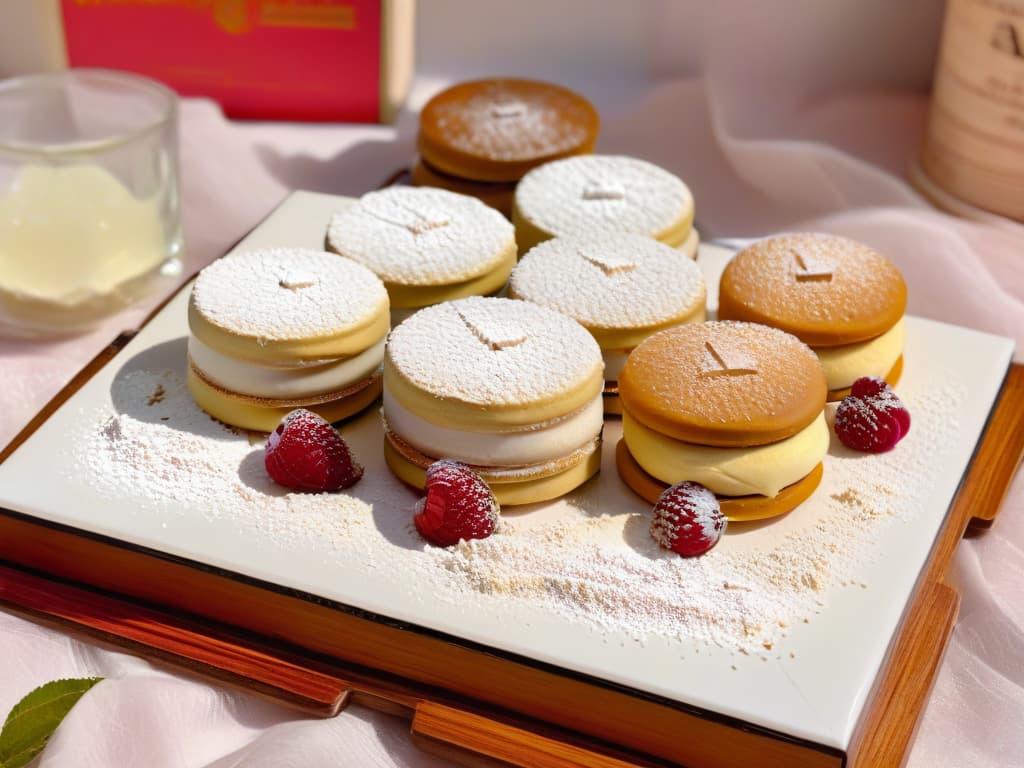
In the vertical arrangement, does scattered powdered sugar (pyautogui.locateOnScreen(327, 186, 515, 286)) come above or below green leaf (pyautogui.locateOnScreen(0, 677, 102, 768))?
above

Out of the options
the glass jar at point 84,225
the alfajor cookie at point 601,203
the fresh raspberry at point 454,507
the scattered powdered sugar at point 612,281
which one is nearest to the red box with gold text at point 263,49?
the glass jar at point 84,225

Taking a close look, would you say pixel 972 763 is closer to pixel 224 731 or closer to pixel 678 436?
pixel 678 436

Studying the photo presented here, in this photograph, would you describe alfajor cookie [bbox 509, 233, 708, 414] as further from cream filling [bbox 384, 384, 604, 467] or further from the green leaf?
the green leaf

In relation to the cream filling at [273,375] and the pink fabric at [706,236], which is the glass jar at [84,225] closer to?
the pink fabric at [706,236]

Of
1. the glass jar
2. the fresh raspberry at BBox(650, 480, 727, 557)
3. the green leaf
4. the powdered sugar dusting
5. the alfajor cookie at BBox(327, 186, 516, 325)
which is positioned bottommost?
the green leaf

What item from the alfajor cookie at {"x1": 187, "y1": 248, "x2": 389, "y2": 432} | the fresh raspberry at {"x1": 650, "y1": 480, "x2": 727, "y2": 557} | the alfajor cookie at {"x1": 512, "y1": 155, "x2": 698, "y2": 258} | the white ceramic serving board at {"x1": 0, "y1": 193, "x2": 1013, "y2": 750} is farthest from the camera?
the alfajor cookie at {"x1": 512, "y1": 155, "x2": 698, "y2": 258}

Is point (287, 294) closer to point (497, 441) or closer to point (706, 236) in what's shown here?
point (497, 441)

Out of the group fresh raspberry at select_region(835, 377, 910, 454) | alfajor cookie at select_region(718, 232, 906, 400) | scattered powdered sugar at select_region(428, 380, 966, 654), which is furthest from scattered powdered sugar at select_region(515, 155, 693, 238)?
scattered powdered sugar at select_region(428, 380, 966, 654)

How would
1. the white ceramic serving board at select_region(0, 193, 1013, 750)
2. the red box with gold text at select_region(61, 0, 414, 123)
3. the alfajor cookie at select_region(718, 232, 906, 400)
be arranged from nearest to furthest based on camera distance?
the white ceramic serving board at select_region(0, 193, 1013, 750) < the alfajor cookie at select_region(718, 232, 906, 400) < the red box with gold text at select_region(61, 0, 414, 123)
